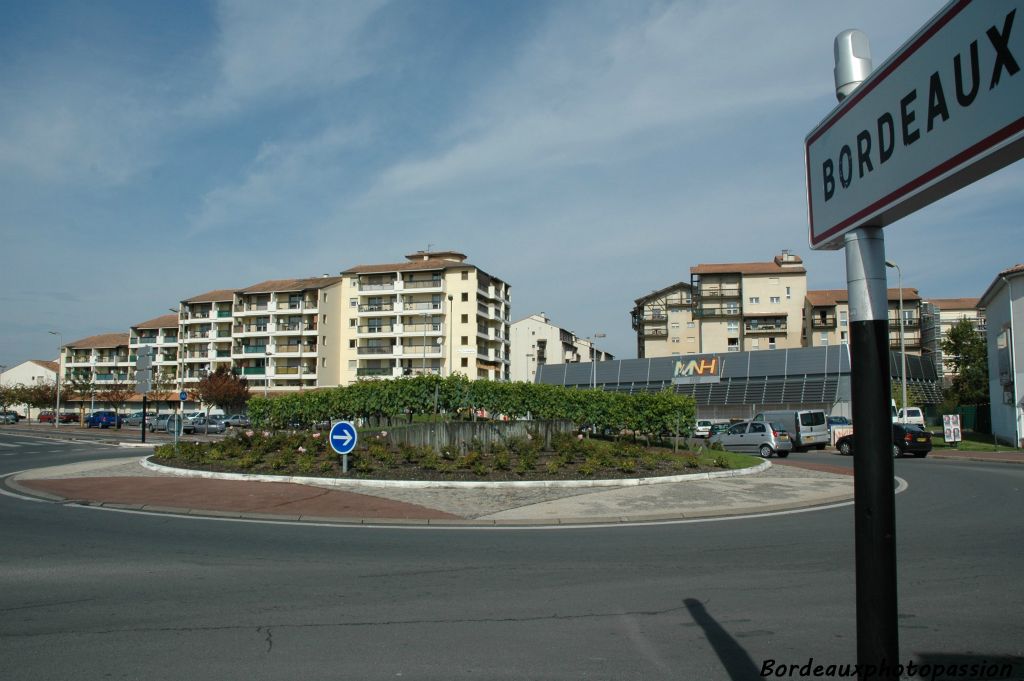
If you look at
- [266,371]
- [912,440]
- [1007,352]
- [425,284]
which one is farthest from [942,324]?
[266,371]

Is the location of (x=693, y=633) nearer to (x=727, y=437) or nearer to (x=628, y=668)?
(x=628, y=668)

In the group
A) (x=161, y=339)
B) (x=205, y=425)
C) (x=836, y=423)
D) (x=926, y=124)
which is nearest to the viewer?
(x=926, y=124)

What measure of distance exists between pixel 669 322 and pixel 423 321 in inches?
1147

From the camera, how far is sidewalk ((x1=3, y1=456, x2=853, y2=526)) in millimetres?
13750

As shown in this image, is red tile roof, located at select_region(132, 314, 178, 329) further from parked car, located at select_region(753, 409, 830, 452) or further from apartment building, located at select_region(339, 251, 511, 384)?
parked car, located at select_region(753, 409, 830, 452)

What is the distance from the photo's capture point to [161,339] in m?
97.8

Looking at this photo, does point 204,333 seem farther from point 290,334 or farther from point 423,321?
point 423,321

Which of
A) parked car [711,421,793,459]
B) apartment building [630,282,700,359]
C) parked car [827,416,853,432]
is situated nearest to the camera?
parked car [711,421,793,459]

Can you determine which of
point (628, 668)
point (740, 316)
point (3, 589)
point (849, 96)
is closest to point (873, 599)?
point (849, 96)

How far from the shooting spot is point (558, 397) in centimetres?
2755

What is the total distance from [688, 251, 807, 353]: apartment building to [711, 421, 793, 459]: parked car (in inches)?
1796

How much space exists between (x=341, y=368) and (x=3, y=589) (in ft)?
259

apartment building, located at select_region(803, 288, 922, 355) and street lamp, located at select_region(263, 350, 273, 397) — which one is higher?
apartment building, located at select_region(803, 288, 922, 355)

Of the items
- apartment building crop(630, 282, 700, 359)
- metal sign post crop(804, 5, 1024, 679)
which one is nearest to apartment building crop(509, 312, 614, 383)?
apartment building crop(630, 282, 700, 359)
